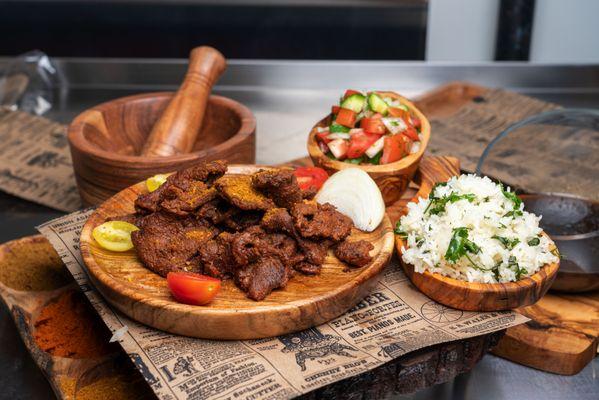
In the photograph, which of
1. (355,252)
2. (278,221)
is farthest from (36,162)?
(355,252)

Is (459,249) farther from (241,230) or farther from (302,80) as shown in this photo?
(302,80)

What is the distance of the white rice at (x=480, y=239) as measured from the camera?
142 cm

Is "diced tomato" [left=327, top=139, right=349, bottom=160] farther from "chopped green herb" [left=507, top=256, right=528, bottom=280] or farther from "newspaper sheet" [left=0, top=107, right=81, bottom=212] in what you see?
"newspaper sheet" [left=0, top=107, right=81, bottom=212]

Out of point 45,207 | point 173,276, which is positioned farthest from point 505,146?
point 45,207

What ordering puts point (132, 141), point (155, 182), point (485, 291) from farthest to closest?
point (132, 141) → point (155, 182) → point (485, 291)

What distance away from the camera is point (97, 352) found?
4.82 feet

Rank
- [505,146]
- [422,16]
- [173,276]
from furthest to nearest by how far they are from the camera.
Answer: [422,16]
[505,146]
[173,276]

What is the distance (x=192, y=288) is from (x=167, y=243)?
169 mm

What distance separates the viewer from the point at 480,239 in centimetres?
144

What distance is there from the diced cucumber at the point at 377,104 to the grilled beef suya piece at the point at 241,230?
46 centimetres

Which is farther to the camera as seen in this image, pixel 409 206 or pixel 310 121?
pixel 310 121

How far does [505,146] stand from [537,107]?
74cm

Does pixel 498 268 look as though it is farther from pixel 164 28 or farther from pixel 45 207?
pixel 164 28

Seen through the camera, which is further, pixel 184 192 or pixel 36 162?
pixel 36 162
